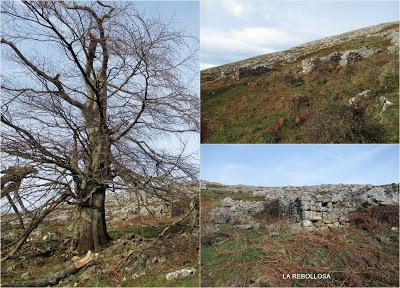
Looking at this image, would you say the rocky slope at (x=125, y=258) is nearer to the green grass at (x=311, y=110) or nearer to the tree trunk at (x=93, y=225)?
the tree trunk at (x=93, y=225)

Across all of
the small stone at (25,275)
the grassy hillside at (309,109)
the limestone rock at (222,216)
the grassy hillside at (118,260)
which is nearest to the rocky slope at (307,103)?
the grassy hillside at (309,109)

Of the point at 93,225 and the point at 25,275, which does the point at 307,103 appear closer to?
the point at 93,225

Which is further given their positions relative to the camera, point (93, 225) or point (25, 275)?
point (93, 225)

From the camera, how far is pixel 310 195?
7.31m

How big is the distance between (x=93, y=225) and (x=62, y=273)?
1.58 meters

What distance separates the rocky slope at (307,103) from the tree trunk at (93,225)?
11.8ft

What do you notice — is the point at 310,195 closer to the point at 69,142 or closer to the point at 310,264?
the point at 310,264

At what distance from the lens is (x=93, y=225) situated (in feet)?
30.9

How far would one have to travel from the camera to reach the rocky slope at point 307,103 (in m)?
6.58

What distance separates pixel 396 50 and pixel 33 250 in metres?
8.64

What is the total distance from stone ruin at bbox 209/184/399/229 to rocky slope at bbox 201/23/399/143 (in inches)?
38.6

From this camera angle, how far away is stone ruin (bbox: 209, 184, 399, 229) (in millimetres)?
7055

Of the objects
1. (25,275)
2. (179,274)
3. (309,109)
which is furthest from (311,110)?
(25,275)

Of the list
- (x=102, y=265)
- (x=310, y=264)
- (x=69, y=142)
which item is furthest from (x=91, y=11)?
(x=310, y=264)
